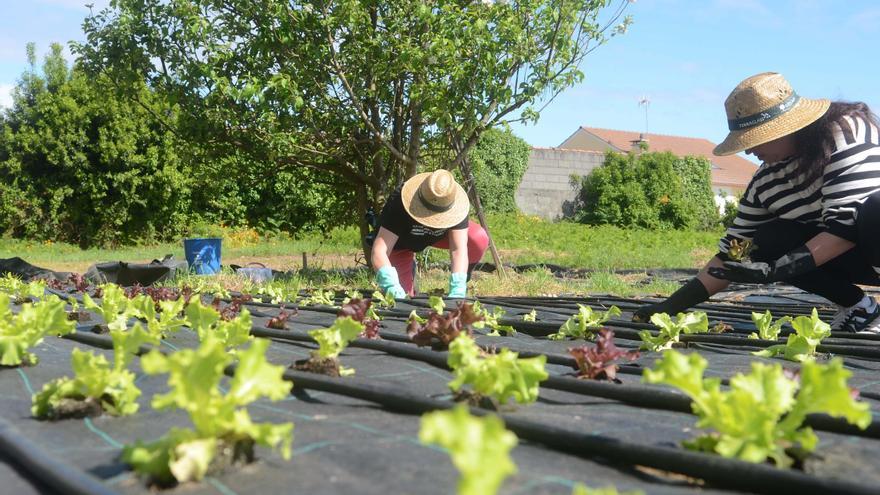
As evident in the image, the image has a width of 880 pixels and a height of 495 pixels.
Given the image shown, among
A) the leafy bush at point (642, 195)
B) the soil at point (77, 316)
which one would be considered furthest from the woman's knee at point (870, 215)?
the leafy bush at point (642, 195)

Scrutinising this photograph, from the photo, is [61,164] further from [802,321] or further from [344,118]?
[802,321]

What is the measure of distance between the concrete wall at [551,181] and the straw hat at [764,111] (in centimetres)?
1692

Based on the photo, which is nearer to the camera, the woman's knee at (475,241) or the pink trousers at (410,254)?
the pink trousers at (410,254)

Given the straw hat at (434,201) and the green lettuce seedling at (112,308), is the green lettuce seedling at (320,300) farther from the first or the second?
the green lettuce seedling at (112,308)

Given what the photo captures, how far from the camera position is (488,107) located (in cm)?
696

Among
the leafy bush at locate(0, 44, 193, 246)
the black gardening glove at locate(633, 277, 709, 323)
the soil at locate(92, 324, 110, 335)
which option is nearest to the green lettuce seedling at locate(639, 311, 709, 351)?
the black gardening glove at locate(633, 277, 709, 323)

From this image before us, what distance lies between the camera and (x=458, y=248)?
5105 mm

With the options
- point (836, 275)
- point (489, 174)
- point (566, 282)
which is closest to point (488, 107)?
point (566, 282)

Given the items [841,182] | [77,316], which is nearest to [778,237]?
[841,182]

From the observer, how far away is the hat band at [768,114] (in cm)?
309

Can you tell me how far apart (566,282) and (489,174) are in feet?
36.8

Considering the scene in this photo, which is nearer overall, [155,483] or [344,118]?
[155,483]

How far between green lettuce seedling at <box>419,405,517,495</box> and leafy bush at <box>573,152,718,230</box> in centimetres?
2001

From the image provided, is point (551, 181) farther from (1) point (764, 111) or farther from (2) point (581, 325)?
(2) point (581, 325)
